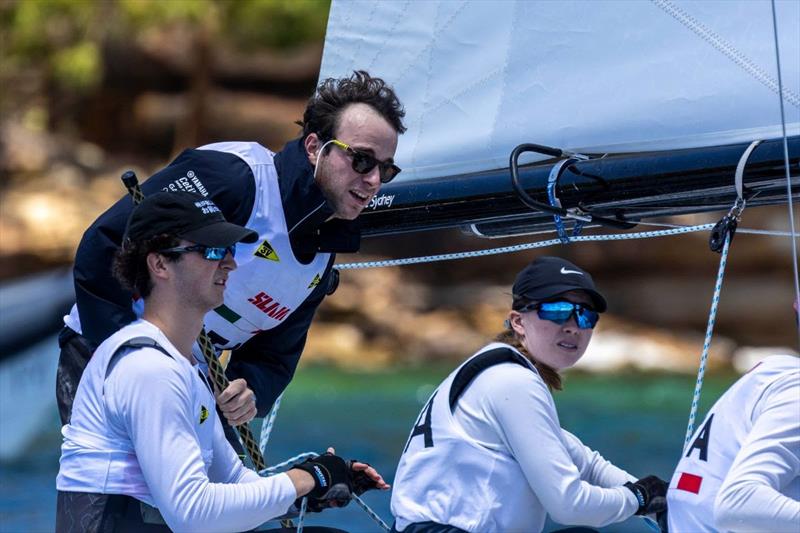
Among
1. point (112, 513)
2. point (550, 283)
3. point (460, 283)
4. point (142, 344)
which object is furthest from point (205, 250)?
point (460, 283)

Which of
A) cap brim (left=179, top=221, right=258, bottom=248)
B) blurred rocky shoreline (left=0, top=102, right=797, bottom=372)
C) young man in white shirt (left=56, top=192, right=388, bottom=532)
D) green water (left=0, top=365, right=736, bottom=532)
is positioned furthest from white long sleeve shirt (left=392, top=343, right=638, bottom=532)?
blurred rocky shoreline (left=0, top=102, right=797, bottom=372)

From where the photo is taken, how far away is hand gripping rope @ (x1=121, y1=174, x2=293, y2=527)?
2.02 metres

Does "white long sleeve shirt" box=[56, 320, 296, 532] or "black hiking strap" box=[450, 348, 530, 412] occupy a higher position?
"black hiking strap" box=[450, 348, 530, 412]

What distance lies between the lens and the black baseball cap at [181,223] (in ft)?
5.60

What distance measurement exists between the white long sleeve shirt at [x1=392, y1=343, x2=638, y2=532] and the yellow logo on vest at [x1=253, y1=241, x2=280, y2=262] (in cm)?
47

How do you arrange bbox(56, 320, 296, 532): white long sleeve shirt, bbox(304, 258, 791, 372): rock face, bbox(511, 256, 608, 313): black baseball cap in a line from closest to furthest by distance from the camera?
bbox(56, 320, 296, 532): white long sleeve shirt < bbox(511, 256, 608, 313): black baseball cap < bbox(304, 258, 791, 372): rock face

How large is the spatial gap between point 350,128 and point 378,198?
1.59 feet

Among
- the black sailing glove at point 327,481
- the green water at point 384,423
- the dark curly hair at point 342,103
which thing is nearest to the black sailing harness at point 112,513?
the black sailing glove at point 327,481

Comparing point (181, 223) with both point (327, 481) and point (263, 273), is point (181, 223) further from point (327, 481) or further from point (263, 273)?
point (263, 273)

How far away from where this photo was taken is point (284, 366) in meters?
2.60

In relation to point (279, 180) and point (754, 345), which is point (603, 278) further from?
point (279, 180)

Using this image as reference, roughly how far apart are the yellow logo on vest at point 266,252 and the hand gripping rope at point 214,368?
24 cm

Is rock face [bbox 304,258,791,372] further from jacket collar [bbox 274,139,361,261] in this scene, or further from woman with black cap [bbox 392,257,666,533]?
woman with black cap [bbox 392,257,666,533]

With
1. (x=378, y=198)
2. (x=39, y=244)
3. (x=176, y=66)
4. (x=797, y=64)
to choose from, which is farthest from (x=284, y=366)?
(x=176, y=66)
